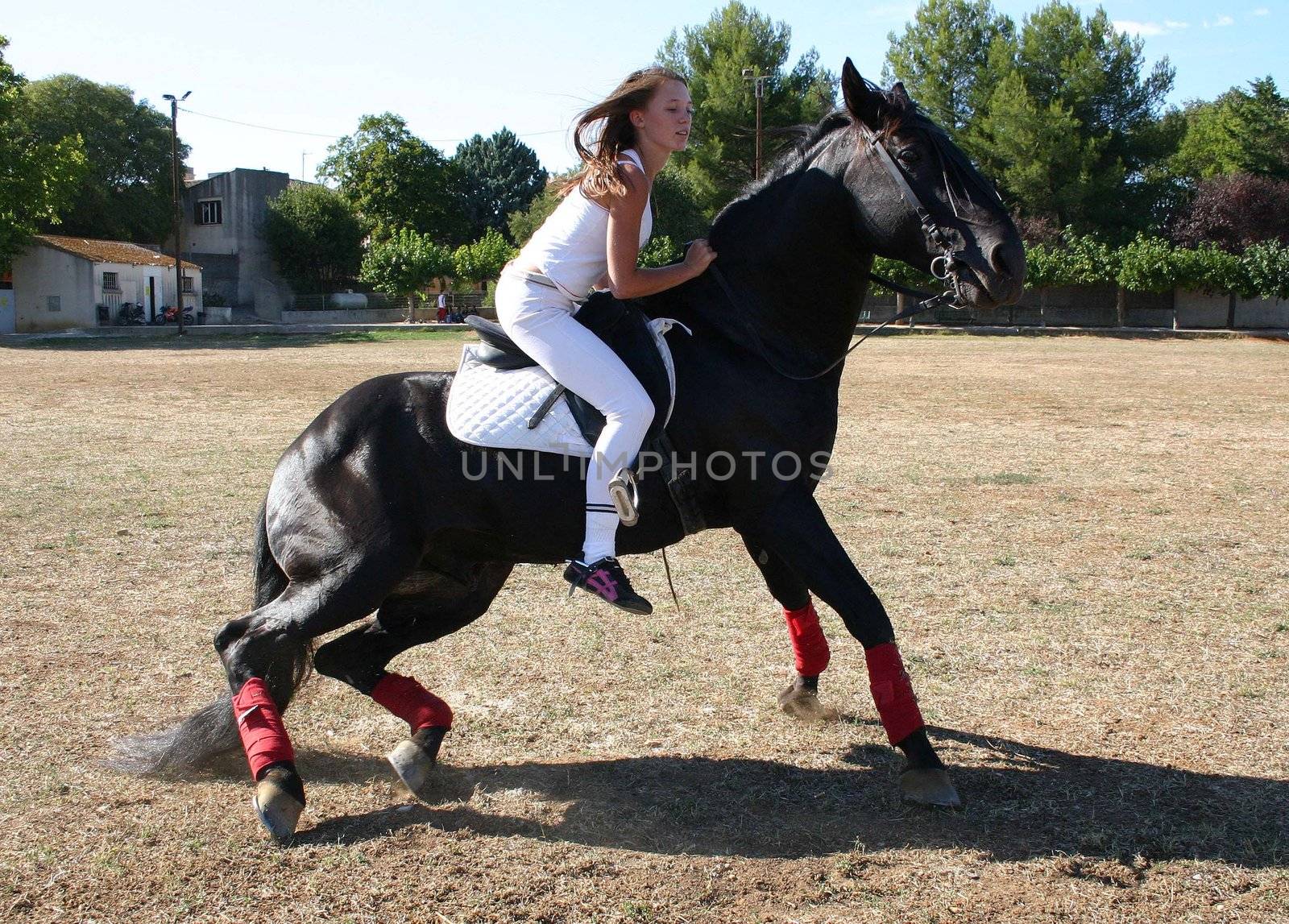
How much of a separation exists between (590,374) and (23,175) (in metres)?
53.3

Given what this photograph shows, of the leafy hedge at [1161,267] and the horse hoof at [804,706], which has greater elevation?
the leafy hedge at [1161,267]

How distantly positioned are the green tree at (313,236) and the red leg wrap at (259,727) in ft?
252

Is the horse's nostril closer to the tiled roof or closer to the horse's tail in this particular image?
the horse's tail

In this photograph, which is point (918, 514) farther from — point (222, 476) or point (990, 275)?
point (222, 476)

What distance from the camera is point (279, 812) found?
4.05m

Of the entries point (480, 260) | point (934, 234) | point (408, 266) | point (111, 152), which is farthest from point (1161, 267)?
point (111, 152)

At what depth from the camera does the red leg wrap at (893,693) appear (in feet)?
14.3

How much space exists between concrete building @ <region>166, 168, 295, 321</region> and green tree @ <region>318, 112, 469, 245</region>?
6420 mm

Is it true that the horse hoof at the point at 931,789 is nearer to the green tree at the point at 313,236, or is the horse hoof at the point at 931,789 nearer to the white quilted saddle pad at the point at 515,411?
the white quilted saddle pad at the point at 515,411

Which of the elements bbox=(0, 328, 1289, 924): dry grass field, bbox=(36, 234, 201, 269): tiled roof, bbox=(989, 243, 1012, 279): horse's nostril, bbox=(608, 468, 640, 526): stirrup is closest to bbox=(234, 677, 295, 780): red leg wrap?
bbox=(0, 328, 1289, 924): dry grass field

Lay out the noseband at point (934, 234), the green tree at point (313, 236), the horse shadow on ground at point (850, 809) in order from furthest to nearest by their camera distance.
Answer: the green tree at point (313, 236) → the noseband at point (934, 234) → the horse shadow on ground at point (850, 809)

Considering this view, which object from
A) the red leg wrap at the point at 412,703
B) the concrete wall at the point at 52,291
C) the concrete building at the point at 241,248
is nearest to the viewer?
the red leg wrap at the point at 412,703

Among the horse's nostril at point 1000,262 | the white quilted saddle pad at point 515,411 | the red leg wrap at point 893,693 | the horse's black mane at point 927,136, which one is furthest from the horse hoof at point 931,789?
the horse's black mane at point 927,136

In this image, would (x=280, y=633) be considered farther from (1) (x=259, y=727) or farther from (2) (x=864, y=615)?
(2) (x=864, y=615)
